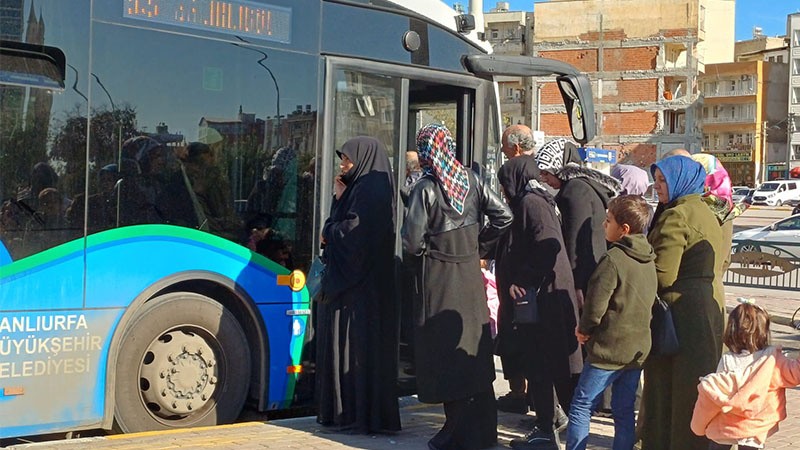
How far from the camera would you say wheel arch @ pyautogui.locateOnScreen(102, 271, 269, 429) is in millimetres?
6465

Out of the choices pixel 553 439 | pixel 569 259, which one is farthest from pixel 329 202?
pixel 553 439

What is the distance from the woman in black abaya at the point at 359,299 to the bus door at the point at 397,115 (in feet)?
0.87

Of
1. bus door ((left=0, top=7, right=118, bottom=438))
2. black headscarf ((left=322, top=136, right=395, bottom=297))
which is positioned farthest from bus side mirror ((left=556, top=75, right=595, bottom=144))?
bus door ((left=0, top=7, right=118, bottom=438))

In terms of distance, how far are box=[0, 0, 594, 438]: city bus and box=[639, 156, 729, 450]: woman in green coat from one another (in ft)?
8.35

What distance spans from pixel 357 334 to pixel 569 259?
162 cm

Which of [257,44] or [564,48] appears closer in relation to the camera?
[257,44]

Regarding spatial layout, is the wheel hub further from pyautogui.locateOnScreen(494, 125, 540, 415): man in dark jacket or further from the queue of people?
pyautogui.locateOnScreen(494, 125, 540, 415): man in dark jacket

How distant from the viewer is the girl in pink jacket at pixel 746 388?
5.38 meters

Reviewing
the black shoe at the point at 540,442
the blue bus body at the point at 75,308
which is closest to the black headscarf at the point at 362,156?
the blue bus body at the point at 75,308

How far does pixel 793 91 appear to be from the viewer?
9956 cm

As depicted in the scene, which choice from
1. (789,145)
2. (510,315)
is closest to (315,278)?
(510,315)

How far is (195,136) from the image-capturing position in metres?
6.85

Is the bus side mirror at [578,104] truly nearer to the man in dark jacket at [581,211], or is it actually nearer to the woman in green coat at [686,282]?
the man in dark jacket at [581,211]

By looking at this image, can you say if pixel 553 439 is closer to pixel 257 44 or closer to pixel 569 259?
pixel 569 259
